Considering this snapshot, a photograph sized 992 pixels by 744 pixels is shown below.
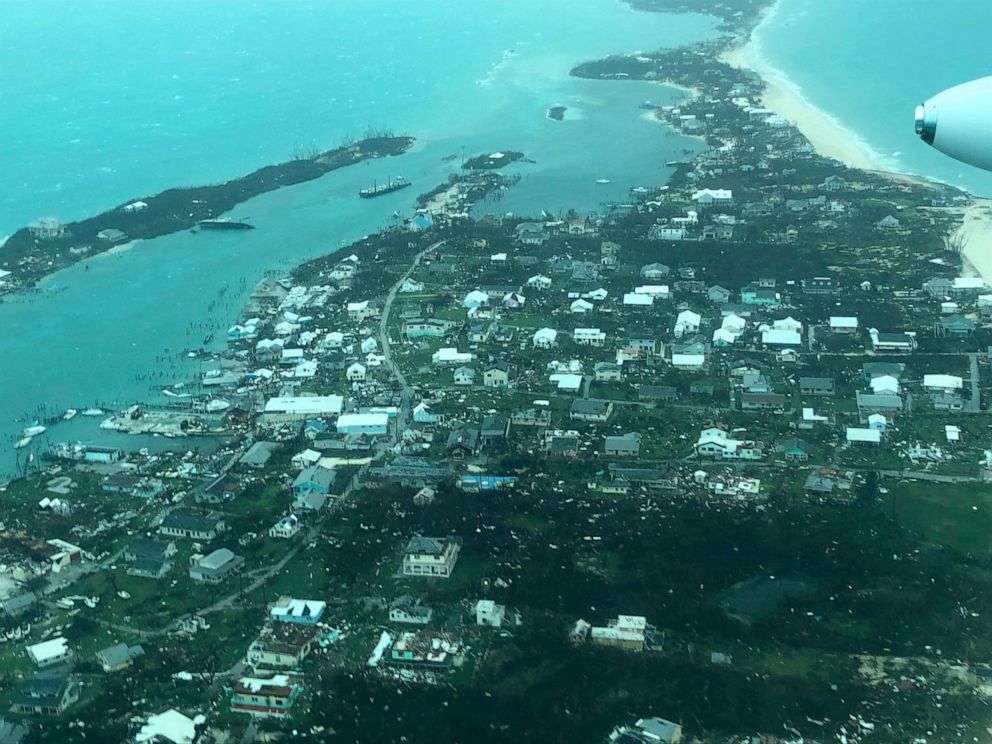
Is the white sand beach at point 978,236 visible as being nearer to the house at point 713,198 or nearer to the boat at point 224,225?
the house at point 713,198

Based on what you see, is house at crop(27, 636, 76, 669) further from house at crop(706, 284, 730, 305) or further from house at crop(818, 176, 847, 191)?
house at crop(818, 176, 847, 191)

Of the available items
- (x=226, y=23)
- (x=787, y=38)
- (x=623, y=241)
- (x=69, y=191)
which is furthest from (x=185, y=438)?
(x=226, y=23)

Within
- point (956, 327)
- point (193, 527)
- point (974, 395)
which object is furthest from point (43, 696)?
point (956, 327)

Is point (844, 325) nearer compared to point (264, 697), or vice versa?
point (264, 697)

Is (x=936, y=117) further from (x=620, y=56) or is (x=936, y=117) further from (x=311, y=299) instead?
(x=620, y=56)

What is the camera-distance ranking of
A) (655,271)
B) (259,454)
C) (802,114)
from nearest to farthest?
1. (259,454)
2. (655,271)
3. (802,114)

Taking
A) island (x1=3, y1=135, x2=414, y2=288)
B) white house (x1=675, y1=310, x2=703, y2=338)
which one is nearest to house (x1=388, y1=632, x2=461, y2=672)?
white house (x1=675, y1=310, x2=703, y2=338)

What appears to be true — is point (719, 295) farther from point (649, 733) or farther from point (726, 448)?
point (649, 733)
